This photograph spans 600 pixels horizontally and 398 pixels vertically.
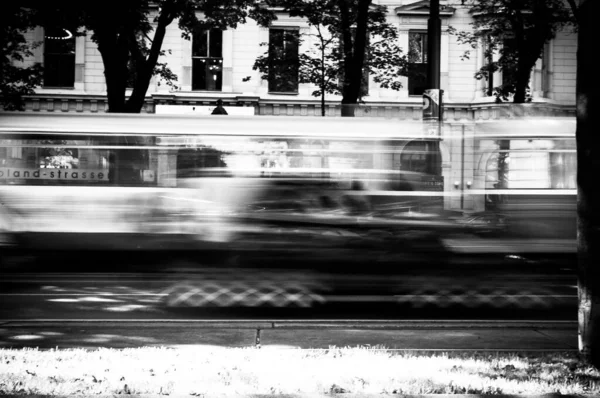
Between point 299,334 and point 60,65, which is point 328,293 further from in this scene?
point 60,65

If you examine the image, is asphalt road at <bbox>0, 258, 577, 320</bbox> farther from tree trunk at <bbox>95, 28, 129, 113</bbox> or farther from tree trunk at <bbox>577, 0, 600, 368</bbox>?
tree trunk at <bbox>95, 28, 129, 113</bbox>

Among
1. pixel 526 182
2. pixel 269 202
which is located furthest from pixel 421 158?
pixel 269 202

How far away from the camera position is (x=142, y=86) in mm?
19484

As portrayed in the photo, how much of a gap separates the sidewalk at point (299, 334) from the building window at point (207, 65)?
22.5 metres

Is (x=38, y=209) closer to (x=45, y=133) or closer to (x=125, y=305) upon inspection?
(x=45, y=133)

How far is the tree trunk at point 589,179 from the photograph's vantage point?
688 cm

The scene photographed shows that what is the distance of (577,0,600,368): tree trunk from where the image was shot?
22.6 feet

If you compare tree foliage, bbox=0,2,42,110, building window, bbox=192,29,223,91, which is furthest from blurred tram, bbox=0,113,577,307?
building window, bbox=192,29,223,91

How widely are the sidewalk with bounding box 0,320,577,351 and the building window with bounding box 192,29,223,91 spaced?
22.5 m

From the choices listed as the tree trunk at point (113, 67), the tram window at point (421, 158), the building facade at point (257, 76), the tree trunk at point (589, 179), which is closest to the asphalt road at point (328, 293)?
the tram window at point (421, 158)

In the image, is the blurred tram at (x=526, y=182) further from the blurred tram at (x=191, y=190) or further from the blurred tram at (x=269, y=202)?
the blurred tram at (x=191, y=190)

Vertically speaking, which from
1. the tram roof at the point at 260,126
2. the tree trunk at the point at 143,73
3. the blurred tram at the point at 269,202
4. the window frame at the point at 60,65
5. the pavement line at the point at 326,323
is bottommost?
the pavement line at the point at 326,323

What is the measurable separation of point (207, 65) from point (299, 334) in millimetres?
23882

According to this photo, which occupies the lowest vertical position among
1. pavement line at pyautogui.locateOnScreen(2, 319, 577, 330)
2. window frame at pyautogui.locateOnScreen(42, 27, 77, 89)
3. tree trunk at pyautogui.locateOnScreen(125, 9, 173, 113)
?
pavement line at pyautogui.locateOnScreen(2, 319, 577, 330)
